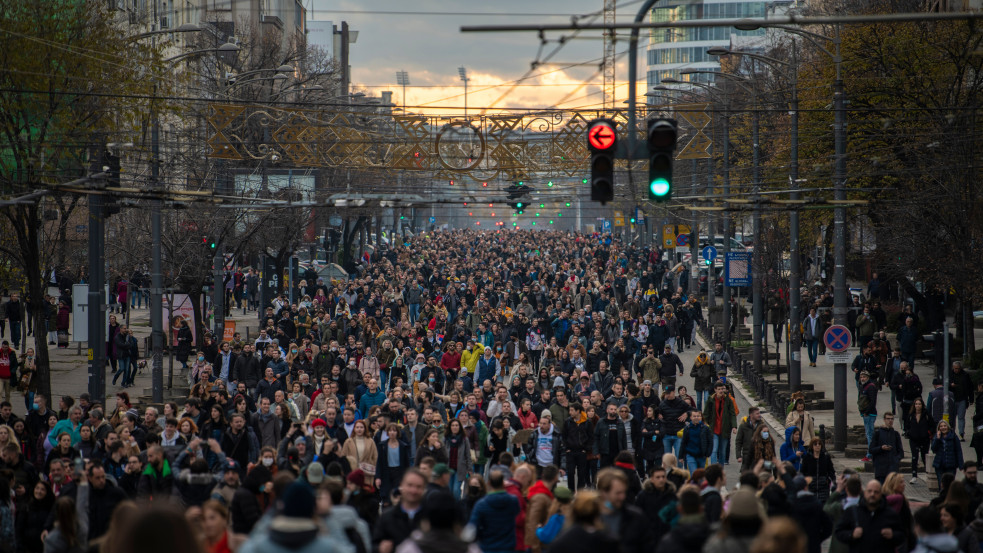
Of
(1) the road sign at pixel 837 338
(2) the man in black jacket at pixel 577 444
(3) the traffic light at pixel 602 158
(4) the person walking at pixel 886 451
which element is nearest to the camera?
(3) the traffic light at pixel 602 158

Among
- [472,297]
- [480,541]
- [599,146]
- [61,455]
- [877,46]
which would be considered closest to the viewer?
[480,541]

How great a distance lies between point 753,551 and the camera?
684 cm

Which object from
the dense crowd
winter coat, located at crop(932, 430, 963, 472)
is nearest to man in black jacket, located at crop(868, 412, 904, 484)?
the dense crowd

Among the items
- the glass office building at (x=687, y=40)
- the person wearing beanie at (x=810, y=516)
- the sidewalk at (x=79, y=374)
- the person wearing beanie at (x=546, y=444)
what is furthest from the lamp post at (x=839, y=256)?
the glass office building at (x=687, y=40)

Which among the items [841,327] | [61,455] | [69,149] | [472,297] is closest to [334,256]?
[472,297]

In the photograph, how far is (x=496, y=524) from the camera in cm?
1002

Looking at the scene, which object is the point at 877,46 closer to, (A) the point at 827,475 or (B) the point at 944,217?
(B) the point at 944,217

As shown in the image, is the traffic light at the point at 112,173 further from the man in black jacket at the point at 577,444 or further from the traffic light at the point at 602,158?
the traffic light at the point at 602,158

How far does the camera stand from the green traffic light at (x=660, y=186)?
1264 centimetres

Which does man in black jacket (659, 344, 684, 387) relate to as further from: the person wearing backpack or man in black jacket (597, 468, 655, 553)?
man in black jacket (597, 468, 655, 553)

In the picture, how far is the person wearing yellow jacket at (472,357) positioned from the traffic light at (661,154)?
12939mm

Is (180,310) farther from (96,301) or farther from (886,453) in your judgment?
(886,453)

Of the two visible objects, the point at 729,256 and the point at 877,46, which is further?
the point at 877,46

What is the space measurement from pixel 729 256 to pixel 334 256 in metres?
31.8
